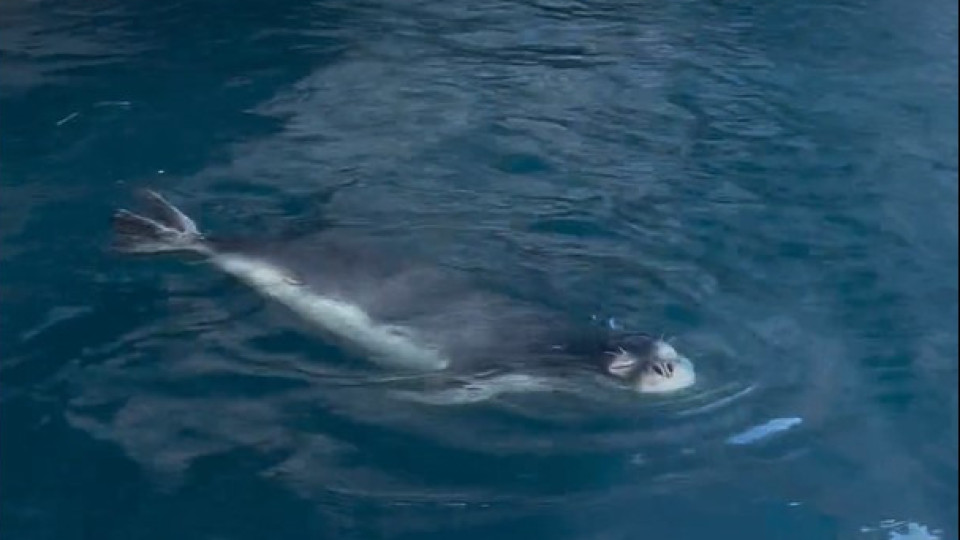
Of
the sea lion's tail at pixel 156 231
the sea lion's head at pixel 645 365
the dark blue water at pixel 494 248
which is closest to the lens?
the dark blue water at pixel 494 248

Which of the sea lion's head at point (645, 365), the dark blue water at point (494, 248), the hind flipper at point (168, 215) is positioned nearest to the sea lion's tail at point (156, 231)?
the hind flipper at point (168, 215)

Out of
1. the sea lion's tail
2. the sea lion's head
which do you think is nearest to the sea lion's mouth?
the sea lion's head

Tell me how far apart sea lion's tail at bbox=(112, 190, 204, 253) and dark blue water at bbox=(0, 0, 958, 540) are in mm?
105

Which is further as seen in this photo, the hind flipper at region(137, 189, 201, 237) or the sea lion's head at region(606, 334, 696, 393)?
the hind flipper at region(137, 189, 201, 237)

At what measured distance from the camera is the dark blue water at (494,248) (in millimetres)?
5277

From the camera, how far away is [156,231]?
6.21m

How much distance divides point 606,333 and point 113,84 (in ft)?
11.6

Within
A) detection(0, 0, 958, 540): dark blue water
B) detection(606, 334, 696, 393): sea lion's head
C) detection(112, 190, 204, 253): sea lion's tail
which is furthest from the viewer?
detection(112, 190, 204, 253): sea lion's tail

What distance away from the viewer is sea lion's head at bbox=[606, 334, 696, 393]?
5449 millimetres

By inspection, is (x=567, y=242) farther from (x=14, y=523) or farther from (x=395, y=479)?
(x=14, y=523)

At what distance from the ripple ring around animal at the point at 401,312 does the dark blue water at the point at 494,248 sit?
140 mm

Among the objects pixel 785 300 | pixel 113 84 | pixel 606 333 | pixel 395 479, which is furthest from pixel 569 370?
pixel 113 84

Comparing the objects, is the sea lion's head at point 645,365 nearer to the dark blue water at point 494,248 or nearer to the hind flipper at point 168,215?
the dark blue water at point 494,248

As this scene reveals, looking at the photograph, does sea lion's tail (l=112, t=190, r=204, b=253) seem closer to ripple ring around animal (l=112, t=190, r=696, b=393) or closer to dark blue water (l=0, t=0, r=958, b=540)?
ripple ring around animal (l=112, t=190, r=696, b=393)
